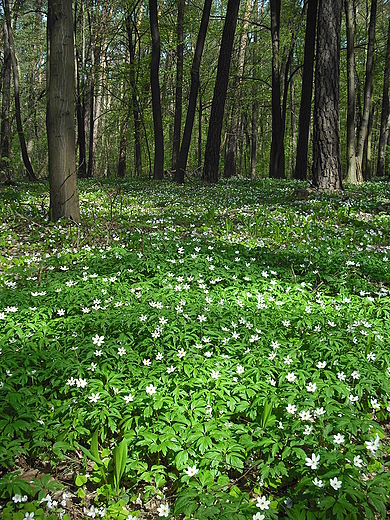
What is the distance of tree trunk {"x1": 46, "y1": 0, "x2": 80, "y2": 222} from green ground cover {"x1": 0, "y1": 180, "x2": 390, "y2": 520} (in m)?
2.10

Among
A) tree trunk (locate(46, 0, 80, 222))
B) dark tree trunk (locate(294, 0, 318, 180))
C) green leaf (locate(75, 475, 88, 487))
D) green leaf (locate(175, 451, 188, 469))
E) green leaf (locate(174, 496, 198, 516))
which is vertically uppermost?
dark tree trunk (locate(294, 0, 318, 180))

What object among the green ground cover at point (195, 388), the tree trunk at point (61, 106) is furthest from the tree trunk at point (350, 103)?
the tree trunk at point (61, 106)

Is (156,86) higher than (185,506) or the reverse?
higher

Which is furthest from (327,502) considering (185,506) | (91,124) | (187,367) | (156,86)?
(91,124)

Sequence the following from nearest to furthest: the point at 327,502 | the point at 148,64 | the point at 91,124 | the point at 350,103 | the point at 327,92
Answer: the point at 327,502
the point at 327,92
the point at 350,103
the point at 91,124
the point at 148,64

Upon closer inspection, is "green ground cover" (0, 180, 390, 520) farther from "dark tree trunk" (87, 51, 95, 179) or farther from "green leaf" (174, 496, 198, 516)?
"dark tree trunk" (87, 51, 95, 179)

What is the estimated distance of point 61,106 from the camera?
19.9 ft

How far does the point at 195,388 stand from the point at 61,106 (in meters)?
5.42

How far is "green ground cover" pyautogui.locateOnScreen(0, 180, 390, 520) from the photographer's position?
6.35 ft

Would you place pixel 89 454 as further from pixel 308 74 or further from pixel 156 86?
pixel 156 86

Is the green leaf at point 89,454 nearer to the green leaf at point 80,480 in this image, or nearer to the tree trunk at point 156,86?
the green leaf at point 80,480

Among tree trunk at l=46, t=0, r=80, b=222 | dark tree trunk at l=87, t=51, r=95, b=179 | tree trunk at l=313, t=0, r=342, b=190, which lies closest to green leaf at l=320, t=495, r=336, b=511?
tree trunk at l=46, t=0, r=80, b=222

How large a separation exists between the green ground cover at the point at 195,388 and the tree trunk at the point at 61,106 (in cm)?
210

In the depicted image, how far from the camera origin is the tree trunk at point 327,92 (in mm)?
8398
